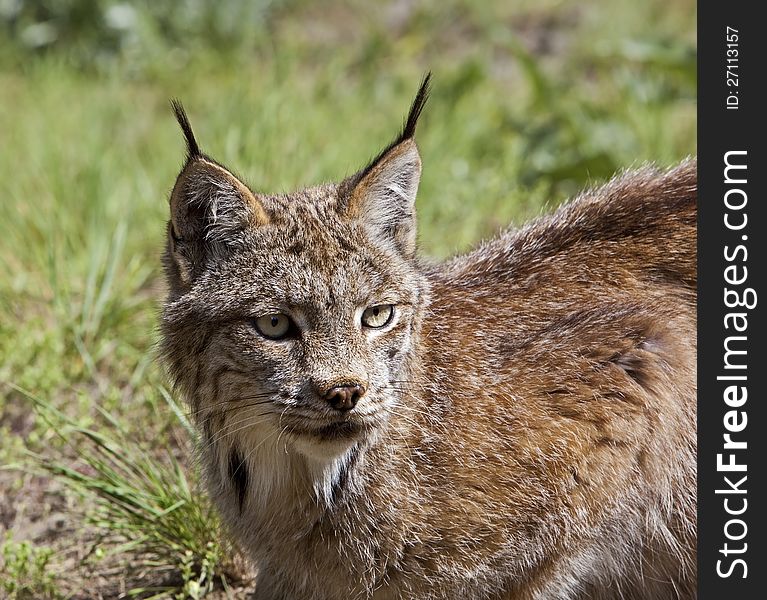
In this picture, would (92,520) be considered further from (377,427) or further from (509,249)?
(509,249)

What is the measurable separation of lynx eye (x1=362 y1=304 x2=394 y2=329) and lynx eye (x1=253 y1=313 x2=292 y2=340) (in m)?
0.26

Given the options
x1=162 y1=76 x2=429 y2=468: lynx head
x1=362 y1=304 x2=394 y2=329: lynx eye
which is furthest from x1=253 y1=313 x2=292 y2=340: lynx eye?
x1=362 y1=304 x2=394 y2=329: lynx eye

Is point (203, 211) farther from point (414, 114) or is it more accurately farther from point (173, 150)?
point (173, 150)

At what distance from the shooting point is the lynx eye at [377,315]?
3.57 meters

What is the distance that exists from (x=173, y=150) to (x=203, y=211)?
3.91 m

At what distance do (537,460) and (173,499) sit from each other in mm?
1550

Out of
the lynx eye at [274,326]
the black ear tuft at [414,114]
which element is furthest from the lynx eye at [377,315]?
the black ear tuft at [414,114]

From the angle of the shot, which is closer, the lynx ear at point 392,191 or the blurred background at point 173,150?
the lynx ear at point 392,191

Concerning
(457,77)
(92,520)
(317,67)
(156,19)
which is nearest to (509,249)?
(92,520)
